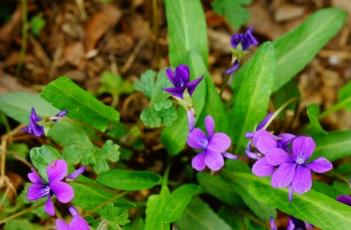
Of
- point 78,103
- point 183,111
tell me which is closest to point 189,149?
point 183,111

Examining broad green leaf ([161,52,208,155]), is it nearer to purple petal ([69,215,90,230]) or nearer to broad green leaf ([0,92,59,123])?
broad green leaf ([0,92,59,123])

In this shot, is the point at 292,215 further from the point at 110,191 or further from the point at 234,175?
the point at 110,191

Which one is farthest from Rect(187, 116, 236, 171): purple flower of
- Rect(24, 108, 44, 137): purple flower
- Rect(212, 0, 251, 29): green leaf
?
Rect(212, 0, 251, 29): green leaf

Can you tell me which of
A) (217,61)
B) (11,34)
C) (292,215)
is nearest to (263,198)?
(292,215)

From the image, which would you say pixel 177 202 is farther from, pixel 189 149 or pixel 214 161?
pixel 189 149

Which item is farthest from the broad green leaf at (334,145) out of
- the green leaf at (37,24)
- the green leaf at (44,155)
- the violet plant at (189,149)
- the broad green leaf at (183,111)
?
the green leaf at (37,24)

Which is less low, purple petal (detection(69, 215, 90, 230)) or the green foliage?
the green foliage

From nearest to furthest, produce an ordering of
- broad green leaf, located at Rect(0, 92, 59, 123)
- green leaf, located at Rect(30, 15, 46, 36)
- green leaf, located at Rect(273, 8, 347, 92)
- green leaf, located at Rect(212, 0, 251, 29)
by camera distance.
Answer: broad green leaf, located at Rect(0, 92, 59, 123) < green leaf, located at Rect(273, 8, 347, 92) < green leaf, located at Rect(212, 0, 251, 29) < green leaf, located at Rect(30, 15, 46, 36)
